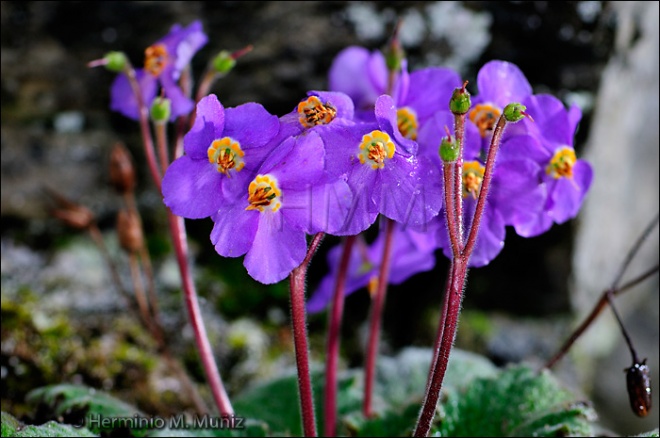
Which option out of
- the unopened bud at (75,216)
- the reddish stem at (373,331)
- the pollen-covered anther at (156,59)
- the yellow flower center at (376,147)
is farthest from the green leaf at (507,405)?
the unopened bud at (75,216)

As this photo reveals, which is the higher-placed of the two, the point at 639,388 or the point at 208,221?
the point at 208,221

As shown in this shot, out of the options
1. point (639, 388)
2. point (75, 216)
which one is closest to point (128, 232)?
point (75, 216)

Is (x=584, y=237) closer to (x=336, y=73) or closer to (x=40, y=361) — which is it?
(x=336, y=73)

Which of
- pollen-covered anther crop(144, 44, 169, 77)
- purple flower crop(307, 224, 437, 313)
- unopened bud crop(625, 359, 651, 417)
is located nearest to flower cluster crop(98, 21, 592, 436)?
pollen-covered anther crop(144, 44, 169, 77)

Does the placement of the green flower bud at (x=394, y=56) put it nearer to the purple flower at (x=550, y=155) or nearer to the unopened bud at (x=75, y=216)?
the purple flower at (x=550, y=155)

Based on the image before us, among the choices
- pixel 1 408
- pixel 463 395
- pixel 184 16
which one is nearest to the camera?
pixel 463 395

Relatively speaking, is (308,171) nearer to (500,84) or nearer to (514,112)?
(514,112)

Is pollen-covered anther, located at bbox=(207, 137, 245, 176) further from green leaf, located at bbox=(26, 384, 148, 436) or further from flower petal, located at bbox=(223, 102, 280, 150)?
green leaf, located at bbox=(26, 384, 148, 436)

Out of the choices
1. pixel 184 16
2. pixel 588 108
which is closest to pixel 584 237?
pixel 588 108
